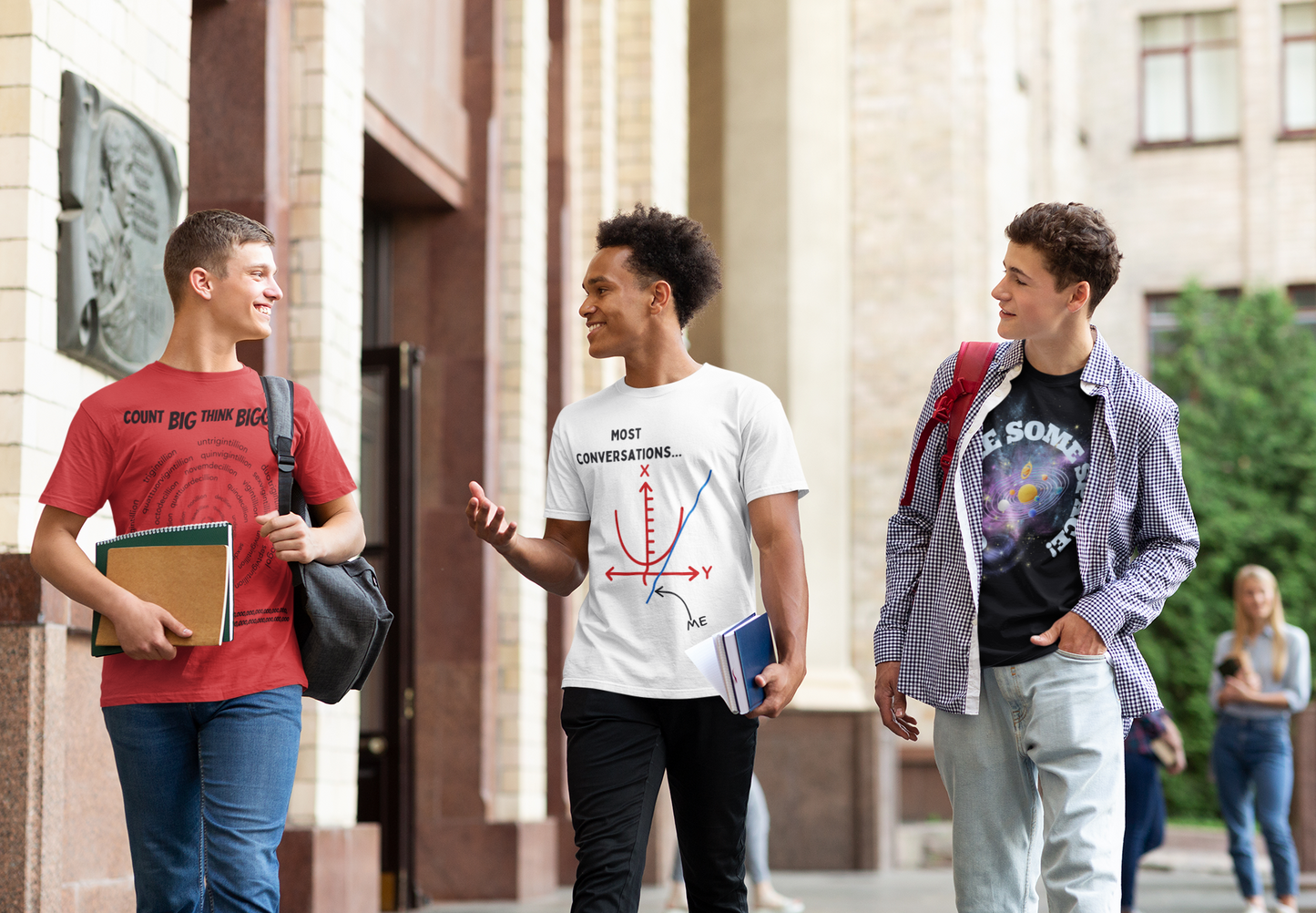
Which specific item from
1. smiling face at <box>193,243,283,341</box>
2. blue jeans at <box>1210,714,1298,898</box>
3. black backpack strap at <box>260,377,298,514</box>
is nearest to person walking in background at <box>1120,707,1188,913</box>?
blue jeans at <box>1210,714,1298,898</box>

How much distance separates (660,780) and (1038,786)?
0.97 metres

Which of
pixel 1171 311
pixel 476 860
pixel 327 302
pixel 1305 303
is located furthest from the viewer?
pixel 1305 303

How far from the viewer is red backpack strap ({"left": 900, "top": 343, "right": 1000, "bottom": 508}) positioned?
4531mm

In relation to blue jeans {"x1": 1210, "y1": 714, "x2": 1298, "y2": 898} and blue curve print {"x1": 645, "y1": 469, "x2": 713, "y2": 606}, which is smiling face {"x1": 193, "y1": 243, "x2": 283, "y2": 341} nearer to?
blue curve print {"x1": 645, "y1": 469, "x2": 713, "y2": 606}

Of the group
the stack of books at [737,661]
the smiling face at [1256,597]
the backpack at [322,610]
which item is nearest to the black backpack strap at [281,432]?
the backpack at [322,610]

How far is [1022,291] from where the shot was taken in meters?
4.37

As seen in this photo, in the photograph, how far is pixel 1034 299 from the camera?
172 inches

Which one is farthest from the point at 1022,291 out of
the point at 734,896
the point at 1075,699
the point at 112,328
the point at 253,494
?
the point at 112,328

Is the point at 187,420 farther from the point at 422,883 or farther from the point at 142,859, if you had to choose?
the point at 422,883

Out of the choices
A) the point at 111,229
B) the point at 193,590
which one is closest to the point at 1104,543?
the point at 193,590

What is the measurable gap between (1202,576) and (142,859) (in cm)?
2307

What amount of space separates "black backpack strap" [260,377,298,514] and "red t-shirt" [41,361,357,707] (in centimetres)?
2

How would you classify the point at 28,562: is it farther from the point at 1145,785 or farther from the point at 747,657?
the point at 1145,785

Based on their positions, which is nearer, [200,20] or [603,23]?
[200,20]
